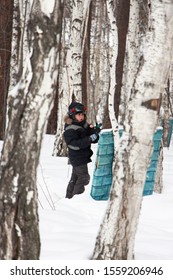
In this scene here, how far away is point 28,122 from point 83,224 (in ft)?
8.58

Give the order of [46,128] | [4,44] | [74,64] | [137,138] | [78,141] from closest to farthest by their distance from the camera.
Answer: [46,128], [137,138], [78,141], [74,64], [4,44]

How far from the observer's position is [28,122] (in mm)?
3248

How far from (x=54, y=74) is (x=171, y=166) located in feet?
26.9

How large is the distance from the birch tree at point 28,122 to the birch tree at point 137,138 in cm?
69

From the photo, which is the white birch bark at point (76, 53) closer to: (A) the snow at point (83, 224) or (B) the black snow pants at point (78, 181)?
(A) the snow at point (83, 224)

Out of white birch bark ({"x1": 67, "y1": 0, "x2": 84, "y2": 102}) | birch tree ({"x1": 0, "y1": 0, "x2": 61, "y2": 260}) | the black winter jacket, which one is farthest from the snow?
white birch bark ({"x1": 67, "y1": 0, "x2": 84, "y2": 102})

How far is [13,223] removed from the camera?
132 inches

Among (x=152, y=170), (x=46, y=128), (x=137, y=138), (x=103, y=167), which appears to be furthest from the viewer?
(x=152, y=170)

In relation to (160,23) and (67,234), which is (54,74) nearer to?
(160,23)

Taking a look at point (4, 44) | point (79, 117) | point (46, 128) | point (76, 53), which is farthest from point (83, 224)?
point (4, 44)

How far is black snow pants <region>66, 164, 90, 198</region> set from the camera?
7031 mm

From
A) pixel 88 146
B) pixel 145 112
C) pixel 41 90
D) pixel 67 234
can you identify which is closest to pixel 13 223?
pixel 41 90

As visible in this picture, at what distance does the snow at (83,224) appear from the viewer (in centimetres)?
434

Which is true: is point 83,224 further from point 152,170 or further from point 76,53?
point 76,53
